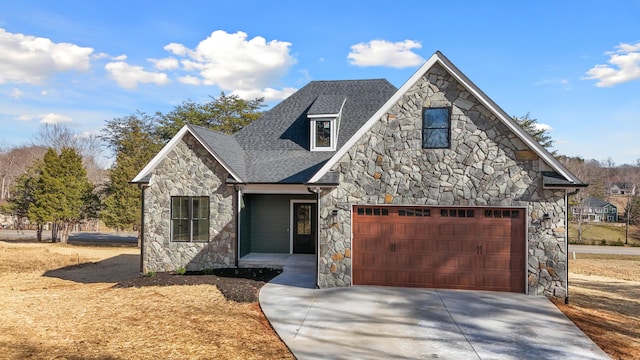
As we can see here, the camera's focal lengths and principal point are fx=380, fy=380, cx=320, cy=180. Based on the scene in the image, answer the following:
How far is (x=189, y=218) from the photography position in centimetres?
1361

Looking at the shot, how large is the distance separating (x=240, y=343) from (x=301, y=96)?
43.3 feet

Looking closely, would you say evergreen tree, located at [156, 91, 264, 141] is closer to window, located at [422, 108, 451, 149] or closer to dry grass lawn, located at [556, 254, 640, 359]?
window, located at [422, 108, 451, 149]

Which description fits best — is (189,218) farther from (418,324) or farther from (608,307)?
(608,307)

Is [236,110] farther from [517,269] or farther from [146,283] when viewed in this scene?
[517,269]

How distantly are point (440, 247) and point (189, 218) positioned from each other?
28.2 ft

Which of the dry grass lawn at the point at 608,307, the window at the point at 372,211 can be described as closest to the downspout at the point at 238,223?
the window at the point at 372,211

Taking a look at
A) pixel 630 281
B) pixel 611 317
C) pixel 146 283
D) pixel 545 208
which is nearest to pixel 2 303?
pixel 146 283

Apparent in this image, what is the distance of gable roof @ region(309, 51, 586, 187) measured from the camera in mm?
9938

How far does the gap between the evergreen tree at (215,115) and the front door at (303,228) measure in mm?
22221

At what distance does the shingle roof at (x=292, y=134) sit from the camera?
554 inches

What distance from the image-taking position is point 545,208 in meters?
10.2

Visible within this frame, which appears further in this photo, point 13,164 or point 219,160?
point 13,164

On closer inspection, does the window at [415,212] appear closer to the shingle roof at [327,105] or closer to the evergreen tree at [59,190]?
the shingle roof at [327,105]

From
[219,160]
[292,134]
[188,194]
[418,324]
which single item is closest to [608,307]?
[418,324]
